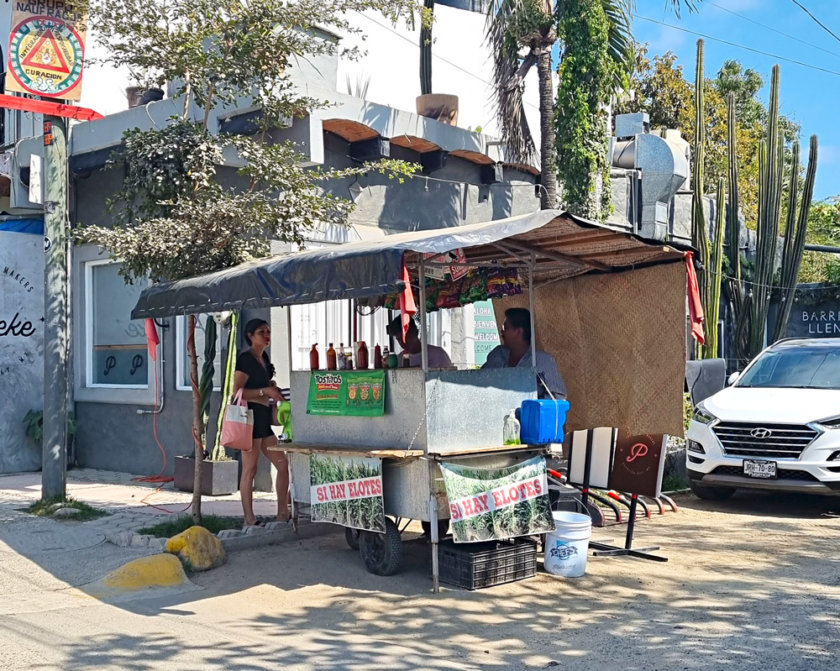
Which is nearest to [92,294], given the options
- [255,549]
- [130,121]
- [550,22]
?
[130,121]

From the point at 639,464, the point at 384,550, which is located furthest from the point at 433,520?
the point at 639,464

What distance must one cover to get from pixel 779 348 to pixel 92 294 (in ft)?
29.9

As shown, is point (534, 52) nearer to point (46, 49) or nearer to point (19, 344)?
point (46, 49)

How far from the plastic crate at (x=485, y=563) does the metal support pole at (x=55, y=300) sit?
465 cm

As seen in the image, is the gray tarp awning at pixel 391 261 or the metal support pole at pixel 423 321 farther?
the metal support pole at pixel 423 321

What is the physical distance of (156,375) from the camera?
11.6 m

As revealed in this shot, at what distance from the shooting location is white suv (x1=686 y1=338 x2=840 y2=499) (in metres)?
9.32

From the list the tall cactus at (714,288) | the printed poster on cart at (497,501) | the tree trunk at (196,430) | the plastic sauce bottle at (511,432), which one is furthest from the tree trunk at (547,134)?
the printed poster on cart at (497,501)

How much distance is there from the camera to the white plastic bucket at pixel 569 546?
6855 millimetres

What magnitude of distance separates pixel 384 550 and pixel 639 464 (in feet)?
7.25

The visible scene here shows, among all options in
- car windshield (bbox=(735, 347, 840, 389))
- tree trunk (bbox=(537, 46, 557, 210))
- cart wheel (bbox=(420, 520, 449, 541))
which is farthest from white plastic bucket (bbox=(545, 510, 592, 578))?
tree trunk (bbox=(537, 46, 557, 210))

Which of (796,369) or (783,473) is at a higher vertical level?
(796,369)

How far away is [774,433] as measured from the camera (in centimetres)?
956

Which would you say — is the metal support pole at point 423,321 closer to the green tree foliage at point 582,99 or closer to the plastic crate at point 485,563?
the plastic crate at point 485,563
